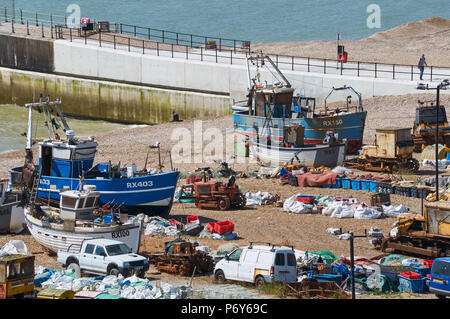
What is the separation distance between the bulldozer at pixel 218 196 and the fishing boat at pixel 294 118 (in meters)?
8.05

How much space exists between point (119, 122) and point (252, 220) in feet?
105

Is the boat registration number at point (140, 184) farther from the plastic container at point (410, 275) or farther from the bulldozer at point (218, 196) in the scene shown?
the plastic container at point (410, 275)

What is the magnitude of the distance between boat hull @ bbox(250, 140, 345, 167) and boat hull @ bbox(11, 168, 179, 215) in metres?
9.26

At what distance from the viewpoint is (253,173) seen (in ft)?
125

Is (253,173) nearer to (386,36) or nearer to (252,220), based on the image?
(252,220)

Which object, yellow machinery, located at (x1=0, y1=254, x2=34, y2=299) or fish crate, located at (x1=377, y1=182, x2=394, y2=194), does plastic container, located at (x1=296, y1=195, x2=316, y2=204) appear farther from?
yellow machinery, located at (x1=0, y1=254, x2=34, y2=299)

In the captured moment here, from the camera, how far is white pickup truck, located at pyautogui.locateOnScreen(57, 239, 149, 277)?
22163 mm

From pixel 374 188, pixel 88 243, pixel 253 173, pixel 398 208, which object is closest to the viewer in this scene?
pixel 88 243

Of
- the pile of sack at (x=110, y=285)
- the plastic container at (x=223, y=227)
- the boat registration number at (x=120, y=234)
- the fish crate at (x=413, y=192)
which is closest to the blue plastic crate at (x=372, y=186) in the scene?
the fish crate at (x=413, y=192)

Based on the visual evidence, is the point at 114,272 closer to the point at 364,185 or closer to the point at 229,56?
the point at 364,185

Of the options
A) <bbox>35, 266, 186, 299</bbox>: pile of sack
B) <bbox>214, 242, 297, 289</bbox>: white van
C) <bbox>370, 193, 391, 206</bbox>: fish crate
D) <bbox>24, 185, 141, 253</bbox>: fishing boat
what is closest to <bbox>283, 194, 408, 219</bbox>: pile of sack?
<bbox>370, 193, 391, 206</bbox>: fish crate

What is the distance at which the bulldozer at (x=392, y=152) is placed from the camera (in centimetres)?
3656

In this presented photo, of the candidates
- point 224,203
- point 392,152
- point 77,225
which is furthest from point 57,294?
point 392,152

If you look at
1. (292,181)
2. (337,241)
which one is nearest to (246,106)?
(292,181)
